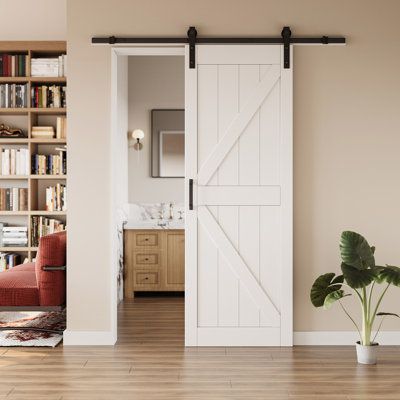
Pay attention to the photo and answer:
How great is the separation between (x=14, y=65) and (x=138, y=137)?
1.58m

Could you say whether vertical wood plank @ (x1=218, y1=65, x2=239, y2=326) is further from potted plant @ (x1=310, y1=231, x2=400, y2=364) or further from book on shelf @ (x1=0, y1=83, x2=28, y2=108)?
book on shelf @ (x1=0, y1=83, x2=28, y2=108)

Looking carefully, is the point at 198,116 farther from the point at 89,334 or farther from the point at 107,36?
the point at 89,334

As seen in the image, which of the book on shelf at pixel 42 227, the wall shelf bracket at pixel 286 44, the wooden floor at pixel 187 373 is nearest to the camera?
the wooden floor at pixel 187 373

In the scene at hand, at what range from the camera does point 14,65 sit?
7.00 meters

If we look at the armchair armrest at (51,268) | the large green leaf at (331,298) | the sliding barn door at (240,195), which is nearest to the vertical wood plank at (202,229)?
the sliding barn door at (240,195)

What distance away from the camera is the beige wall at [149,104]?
757 centimetres

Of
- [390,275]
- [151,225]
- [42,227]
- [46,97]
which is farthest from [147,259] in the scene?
[390,275]

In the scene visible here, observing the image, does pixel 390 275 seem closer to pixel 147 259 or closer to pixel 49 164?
pixel 147 259

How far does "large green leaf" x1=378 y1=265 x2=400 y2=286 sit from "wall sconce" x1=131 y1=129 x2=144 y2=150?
13.2 ft

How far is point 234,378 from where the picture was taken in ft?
12.9

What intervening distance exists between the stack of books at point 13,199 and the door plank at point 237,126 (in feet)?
10.0

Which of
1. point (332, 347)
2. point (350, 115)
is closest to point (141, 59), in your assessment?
point (350, 115)

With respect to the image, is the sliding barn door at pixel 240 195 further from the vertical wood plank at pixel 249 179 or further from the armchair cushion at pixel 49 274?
the armchair cushion at pixel 49 274

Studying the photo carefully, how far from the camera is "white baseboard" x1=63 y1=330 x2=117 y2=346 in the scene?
4734mm
